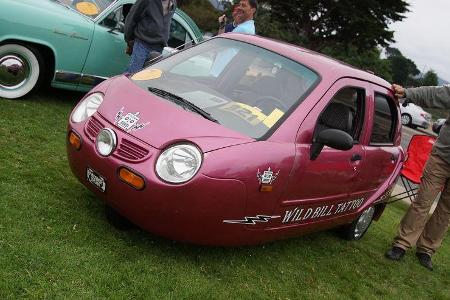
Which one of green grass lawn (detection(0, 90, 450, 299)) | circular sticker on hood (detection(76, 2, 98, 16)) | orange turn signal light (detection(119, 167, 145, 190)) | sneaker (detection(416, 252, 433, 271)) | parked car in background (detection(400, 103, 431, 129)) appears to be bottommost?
parked car in background (detection(400, 103, 431, 129))

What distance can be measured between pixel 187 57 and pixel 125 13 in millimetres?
2704

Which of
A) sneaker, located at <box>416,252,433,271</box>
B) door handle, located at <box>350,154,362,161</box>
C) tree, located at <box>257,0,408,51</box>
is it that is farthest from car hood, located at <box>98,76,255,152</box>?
tree, located at <box>257,0,408,51</box>

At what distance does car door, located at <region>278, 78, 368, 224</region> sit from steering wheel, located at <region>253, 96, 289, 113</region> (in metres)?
0.21

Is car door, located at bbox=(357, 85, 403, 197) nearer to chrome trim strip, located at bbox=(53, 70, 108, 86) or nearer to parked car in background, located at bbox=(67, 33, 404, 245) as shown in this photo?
parked car in background, located at bbox=(67, 33, 404, 245)

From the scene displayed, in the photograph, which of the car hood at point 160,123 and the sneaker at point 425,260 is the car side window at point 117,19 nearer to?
the car hood at point 160,123

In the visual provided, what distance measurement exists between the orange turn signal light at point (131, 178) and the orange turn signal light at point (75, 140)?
483 mm

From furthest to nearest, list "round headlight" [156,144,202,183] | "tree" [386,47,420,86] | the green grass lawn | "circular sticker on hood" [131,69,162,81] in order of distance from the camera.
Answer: "tree" [386,47,420,86] → "circular sticker on hood" [131,69,162,81] → "round headlight" [156,144,202,183] → the green grass lawn

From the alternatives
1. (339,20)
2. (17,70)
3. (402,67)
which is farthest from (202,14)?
(402,67)

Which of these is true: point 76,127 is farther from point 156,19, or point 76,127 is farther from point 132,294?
point 156,19

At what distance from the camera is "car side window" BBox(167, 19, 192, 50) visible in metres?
7.47

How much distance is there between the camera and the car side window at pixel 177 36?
747cm

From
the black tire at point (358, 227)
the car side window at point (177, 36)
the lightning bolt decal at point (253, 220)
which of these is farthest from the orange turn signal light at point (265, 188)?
the car side window at point (177, 36)

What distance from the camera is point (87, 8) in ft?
21.0

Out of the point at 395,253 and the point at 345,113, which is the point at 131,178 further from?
the point at 395,253
